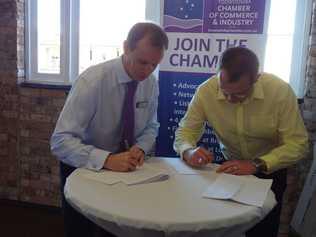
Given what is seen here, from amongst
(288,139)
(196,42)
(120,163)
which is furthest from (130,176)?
(196,42)

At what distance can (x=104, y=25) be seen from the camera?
10.2 feet

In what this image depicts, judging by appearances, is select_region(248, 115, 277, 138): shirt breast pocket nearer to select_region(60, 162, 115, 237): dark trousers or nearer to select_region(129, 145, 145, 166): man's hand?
select_region(129, 145, 145, 166): man's hand

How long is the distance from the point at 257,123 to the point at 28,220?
2112 mm

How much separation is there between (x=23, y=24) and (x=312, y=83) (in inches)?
91.4

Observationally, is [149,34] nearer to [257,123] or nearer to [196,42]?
[257,123]

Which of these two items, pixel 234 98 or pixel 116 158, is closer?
pixel 116 158

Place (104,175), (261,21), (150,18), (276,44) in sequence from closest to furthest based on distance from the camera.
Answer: (104,175) → (261,21) → (276,44) → (150,18)

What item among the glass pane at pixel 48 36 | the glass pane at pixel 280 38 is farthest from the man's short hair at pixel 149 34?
the glass pane at pixel 48 36

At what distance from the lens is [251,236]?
1.93 metres

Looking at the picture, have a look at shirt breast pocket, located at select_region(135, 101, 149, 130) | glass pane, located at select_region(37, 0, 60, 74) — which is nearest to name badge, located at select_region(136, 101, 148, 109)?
shirt breast pocket, located at select_region(135, 101, 149, 130)

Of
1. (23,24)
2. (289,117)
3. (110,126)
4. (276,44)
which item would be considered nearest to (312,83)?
(276,44)

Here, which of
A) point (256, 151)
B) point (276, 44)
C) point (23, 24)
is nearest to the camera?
point (256, 151)

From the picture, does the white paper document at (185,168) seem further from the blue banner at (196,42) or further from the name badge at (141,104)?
the blue banner at (196,42)

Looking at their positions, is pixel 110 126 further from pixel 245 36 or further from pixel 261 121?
pixel 245 36
